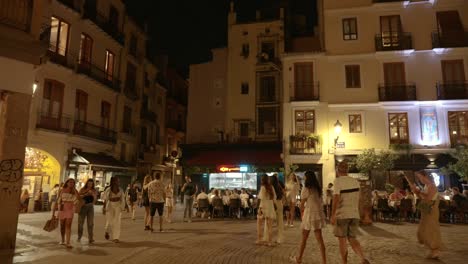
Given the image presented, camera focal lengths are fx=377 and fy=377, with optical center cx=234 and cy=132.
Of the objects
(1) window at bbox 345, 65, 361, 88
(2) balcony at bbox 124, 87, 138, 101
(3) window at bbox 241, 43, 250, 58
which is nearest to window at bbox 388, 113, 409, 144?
(1) window at bbox 345, 65, 361, 88

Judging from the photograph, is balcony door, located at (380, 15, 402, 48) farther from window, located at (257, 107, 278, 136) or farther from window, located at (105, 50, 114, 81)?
window, located at (105, 50, 114, 81)

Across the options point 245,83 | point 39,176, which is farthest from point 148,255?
point 245,83

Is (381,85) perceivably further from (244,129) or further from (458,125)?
(244,129)

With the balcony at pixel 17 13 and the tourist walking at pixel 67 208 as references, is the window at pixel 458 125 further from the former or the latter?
the balcony at pixel 17 13

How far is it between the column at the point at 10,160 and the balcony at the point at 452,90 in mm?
23315

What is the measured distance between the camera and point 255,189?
2794cm

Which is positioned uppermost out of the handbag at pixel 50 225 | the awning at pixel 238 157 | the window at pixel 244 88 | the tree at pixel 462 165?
the window at pixel 244 88

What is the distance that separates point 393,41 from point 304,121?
7.95m

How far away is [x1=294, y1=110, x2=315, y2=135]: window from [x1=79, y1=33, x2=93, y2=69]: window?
1466 cm

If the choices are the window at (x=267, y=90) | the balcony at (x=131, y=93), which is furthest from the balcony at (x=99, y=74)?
the window at (x=267, y=90)

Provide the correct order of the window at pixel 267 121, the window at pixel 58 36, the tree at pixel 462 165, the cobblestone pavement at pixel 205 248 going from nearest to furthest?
the cobblestone pavement at pixel 205 248, the tree at pixel 462 165, the window at pixel 58 36, the window at pixel 267 121

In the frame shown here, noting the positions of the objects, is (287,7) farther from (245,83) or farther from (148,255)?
(148,255)

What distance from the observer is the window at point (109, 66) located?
2860 centimetres

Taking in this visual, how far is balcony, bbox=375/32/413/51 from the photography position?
972 inches
